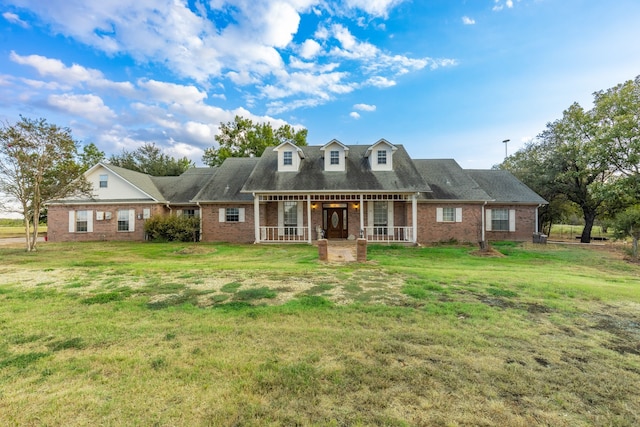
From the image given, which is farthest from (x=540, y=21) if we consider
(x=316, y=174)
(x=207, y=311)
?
(x=207, y=311)

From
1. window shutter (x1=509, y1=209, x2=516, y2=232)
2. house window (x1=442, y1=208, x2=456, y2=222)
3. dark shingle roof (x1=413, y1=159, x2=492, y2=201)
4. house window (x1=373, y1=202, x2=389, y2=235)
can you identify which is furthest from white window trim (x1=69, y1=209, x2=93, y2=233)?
window shutter (x1=509, y1=209, x2=516, y2=232)

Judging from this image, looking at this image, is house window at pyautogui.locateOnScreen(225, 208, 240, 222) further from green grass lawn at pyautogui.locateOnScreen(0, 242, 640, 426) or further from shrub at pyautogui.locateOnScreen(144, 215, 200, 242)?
green grass lawn at pyautogui.locateOnScreen(0, 242, 640, 426)

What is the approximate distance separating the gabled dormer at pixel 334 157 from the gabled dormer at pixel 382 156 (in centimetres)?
175

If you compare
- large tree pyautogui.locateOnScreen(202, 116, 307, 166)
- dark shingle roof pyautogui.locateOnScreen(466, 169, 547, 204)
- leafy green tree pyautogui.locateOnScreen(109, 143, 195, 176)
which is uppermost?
large tree pyautogui.locateOnScreen(202, 116, 307, 166)

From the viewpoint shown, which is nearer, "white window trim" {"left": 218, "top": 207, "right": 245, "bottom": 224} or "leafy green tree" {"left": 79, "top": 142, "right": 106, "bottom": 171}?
"white window trim" {"left": 218, "top": 207, "right": 245, "bottom": 224}

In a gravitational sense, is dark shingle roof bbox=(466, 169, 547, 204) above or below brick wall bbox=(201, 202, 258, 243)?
above

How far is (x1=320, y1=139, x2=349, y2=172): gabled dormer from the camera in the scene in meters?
17.5

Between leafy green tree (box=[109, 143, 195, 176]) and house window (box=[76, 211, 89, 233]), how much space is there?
1349cm

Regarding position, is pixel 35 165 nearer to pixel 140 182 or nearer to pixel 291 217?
pixel 140 182

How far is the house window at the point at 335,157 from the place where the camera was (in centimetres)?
1755

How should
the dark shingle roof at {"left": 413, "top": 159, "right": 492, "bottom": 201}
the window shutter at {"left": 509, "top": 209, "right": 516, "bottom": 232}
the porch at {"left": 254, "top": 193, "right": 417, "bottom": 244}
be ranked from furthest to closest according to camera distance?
the window shutter at {"left": 509, "top": 209, "right": 516, "bottom": 232} → the dark shingle roof at {"left": 413, "top": 159, "right": 492, "bottom": 201} → the porch at {"left": 254, "top": 193, "right": 417, "bottom": 244}

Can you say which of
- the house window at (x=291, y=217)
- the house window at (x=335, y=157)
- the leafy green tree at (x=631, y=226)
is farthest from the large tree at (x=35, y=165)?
the leafy green tree at (x=631, y=226)

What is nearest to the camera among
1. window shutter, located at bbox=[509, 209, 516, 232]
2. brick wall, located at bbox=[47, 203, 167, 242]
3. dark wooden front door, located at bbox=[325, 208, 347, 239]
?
dark wooden front door, located at bbox=[325, 208, 347, 239]

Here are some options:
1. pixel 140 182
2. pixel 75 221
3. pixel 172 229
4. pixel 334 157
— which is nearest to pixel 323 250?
pixel 334 157
